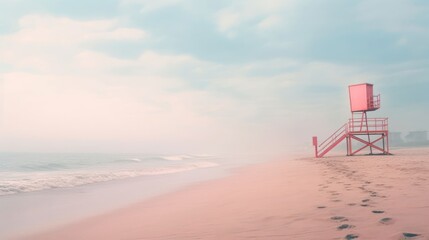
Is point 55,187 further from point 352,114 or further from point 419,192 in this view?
point 352,114

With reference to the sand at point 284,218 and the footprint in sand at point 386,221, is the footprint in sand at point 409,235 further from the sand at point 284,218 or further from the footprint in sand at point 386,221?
the footprint in sand at point 386,221

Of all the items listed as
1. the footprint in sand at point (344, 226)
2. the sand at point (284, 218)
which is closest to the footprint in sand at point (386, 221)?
the sand at point (284, 218)

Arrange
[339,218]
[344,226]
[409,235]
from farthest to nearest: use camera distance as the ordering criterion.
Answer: [339,218], [344,226], [409,235]

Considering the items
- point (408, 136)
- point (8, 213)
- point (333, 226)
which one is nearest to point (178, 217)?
point (333, 226)

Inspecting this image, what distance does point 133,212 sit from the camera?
867cm

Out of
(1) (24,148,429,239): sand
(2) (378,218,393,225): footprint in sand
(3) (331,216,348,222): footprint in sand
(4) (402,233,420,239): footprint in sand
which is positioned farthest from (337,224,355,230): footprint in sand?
(4) (402,233,420,239): footprint in sand

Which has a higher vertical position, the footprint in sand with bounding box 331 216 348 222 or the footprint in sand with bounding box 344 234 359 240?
the footprint in sand with bounding box 344 234 359 240

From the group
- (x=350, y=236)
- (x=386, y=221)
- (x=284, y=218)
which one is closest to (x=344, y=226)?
(x=350, y=236)

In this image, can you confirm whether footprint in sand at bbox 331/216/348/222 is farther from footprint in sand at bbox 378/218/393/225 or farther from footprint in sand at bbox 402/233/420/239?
footprint in sand at bbox 402/233/420/239

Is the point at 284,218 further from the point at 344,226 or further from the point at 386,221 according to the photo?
the point at 386,221

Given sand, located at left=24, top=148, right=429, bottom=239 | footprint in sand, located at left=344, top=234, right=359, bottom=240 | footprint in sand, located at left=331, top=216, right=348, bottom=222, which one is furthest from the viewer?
footprint in sand, located at left=331, top=216, right=348, bottom=222

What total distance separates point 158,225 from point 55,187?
425 inches

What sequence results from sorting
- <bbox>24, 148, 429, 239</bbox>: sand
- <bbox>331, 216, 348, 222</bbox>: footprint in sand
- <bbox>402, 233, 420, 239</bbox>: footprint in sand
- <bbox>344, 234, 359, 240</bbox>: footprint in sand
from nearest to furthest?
<bbox>402, 233, 420, 239</bbox>: footprint in sand < <bbox>344, 234, 359, 240</bbox>: footprint in sand < <bbox>24, 148, 429, 239</bbox>: sand < <bbox>331, 216, 348, 222</bbox>: footprint in sand

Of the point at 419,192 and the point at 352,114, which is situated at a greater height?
the point at 352,114
